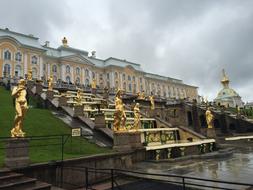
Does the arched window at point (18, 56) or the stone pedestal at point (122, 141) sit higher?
the arched window at point (18, 56)

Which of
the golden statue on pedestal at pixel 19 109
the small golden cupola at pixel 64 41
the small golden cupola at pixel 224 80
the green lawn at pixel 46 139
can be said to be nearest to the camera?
the golden statue on pedestal at pixel 19 109

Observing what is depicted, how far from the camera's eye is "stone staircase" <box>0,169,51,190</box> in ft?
25.0

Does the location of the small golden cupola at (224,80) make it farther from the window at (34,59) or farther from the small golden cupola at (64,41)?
the window at (34,59)

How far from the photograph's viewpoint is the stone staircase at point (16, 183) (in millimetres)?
7605

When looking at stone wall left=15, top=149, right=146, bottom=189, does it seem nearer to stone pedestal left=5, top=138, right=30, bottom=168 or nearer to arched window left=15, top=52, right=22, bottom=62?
stone pedestal left=5, top=138, right=30, bottom=168

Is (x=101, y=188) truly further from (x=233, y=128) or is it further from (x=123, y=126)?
(x=233, y=128)

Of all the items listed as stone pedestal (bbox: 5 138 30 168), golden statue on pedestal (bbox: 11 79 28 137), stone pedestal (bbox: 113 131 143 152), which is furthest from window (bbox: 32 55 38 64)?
stone pedestal (bbox: 5 138 30 168)

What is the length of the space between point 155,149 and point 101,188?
6.36 m

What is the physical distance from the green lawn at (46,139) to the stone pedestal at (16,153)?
1.62 feet

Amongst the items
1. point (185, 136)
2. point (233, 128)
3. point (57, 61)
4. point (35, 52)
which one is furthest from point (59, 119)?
point (57, 61)

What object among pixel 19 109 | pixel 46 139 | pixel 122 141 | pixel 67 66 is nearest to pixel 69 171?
pixel 46 139

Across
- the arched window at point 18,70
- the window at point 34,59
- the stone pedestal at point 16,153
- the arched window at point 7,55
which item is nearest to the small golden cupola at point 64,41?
the window at point 34,59

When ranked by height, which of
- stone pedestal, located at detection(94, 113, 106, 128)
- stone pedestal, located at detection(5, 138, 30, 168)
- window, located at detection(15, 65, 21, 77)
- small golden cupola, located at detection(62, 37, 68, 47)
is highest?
small golden cupola, located at detection(62, 37, 68, 47)

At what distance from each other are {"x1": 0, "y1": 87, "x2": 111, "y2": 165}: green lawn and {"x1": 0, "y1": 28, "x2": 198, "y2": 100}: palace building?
134 feet
